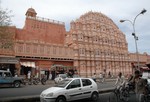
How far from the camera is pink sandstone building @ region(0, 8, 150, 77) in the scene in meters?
33.8

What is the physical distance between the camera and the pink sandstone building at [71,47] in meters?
33.8

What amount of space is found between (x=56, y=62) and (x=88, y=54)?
12.1 m

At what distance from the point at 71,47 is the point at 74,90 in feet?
105

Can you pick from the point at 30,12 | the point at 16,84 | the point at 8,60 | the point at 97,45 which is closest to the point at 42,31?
the point at 30,12

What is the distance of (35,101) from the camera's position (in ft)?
36.3

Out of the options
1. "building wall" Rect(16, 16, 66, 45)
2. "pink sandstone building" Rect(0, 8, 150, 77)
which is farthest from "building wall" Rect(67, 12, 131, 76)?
"building wall" Rect(16, 16, 66, 45)

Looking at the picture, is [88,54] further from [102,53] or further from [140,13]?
[140,13]

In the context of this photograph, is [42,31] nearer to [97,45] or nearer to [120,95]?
A: [97,45]

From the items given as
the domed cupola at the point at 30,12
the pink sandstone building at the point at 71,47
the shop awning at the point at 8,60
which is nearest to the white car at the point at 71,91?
the pink sandstone building at the point at 71,47

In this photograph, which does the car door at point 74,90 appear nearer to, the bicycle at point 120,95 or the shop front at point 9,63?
the bicycle at point 120,95

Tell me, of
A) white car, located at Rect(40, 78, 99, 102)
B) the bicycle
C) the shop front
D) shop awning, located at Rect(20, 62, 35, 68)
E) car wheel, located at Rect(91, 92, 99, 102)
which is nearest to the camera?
white car, located at Rect(40, 78, 99, 102)

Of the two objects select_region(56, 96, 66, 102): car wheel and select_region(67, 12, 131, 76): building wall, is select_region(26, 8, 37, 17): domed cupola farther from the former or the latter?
select_region(56, 96, 66, 102): car wheel

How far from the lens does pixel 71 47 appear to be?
41.6 m

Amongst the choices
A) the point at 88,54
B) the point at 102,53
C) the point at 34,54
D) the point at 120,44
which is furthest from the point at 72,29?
the point at 120,44
